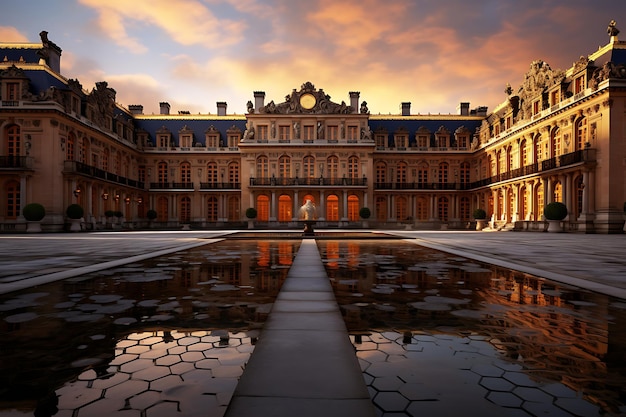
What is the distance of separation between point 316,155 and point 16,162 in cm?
2767

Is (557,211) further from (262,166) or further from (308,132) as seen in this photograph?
(262,166)

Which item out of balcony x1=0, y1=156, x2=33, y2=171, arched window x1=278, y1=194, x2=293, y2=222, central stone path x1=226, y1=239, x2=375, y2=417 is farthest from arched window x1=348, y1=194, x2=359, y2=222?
central stone path x1=226, y1=239, x2=375, y2=417

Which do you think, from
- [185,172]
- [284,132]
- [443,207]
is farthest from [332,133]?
[185,172]

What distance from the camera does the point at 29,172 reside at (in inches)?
1094

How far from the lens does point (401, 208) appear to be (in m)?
46.0

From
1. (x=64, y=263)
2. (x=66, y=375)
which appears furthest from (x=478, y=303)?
(x=64, y=263)

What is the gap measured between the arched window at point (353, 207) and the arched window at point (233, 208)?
14.1 m

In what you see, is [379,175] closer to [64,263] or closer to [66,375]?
[64,263]

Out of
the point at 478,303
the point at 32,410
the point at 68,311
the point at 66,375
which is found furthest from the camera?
the point at 478,303

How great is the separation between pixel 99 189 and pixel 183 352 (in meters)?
37.2

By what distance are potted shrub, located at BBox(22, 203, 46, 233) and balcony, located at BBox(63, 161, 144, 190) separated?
387 centimetres

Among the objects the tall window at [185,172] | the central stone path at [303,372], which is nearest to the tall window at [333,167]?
the tall window at [185,172]

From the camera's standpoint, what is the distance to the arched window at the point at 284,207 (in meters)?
42.9

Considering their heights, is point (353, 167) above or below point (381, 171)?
above
